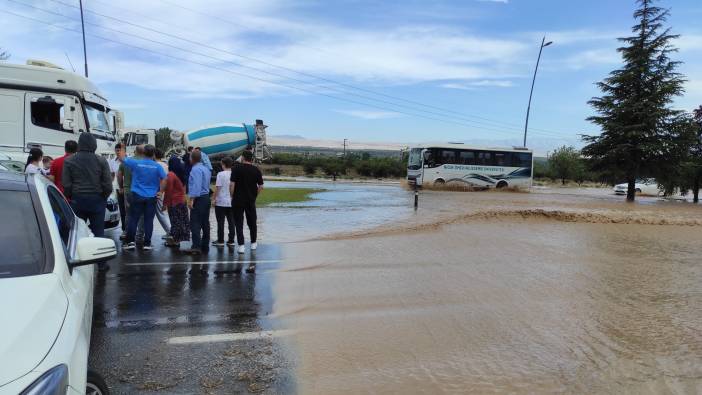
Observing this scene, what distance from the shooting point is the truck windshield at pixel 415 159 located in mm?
33219

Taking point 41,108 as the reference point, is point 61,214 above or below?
below

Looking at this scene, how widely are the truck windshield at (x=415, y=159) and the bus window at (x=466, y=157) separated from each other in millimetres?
2703

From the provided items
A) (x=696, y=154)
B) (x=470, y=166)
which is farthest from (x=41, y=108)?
(x=696, y=154)

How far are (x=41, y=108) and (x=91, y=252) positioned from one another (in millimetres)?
10027

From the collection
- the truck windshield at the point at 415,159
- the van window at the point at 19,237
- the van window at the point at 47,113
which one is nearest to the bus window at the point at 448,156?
the truck windshield at the point at 415,159

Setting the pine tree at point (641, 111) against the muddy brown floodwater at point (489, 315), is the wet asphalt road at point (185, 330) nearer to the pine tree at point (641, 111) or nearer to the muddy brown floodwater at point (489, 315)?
the muddy brown floodwater at point (489, 315)

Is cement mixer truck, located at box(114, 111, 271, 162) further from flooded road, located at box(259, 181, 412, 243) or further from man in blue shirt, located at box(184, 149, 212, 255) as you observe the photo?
man in blue shirt, located at box(184, 149, 212, 255)

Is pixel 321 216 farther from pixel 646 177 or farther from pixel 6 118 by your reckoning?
pixel 646 177

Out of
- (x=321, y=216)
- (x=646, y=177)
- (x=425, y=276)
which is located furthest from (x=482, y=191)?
(x=425, y=276)

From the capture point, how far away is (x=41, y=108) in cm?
1146

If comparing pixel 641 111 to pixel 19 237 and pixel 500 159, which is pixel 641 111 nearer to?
pixel 500 159

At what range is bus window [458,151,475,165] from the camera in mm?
33469

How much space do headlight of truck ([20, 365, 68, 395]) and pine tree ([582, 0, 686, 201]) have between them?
3162 centimetres

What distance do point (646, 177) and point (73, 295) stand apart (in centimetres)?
3305
